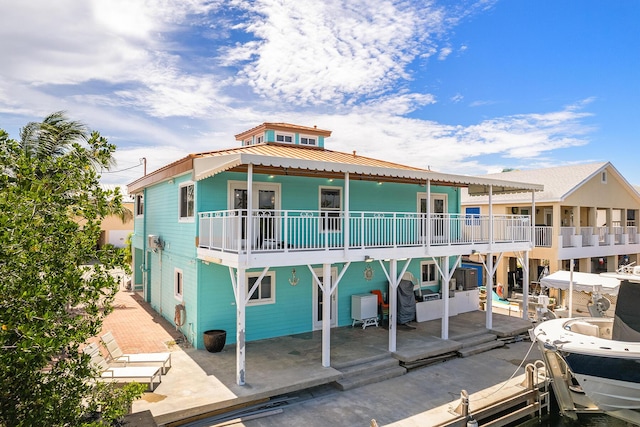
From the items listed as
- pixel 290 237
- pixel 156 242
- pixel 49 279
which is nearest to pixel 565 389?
pixel 290 237

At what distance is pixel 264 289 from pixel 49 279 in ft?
28.9

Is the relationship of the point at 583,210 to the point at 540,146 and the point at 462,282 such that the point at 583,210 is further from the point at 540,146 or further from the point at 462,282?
the point at 462,282

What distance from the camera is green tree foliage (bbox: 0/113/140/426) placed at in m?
2.92

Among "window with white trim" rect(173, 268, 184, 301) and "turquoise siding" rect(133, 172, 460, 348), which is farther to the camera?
"window with white trim" rect(173, 268, 184, 301)

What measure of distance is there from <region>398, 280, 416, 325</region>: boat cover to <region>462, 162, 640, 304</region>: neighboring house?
27.1 ft

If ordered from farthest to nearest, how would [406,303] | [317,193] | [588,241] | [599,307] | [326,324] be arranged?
[588,241] < [406,303] < [317,193] < [599,307] < [326,324]

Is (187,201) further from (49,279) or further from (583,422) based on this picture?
(583,422)

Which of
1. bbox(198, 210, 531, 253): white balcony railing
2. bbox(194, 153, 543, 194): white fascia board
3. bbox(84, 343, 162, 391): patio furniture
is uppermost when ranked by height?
bbox(194, 153, 543, 194): white fascia board

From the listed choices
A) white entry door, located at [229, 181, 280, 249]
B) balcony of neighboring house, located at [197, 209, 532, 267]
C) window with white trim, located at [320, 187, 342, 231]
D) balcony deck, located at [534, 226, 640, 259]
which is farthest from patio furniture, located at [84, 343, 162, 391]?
balcony deck, located at [534, 226, 640, 259]

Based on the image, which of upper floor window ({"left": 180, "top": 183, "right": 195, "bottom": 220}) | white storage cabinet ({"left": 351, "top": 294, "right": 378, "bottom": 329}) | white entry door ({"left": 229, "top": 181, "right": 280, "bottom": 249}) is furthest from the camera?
white storage cabinet ({"left": 351, "top": 294, "right": 378, "bottom": 329})

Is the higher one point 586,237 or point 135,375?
point 586,237

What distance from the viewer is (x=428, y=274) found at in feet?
52.5

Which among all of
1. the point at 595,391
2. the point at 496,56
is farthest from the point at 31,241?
the point at 496,56

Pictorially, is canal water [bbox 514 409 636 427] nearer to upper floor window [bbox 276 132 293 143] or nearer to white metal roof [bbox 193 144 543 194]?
white metal roof [bbox 193 144 543 194]
